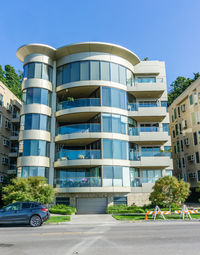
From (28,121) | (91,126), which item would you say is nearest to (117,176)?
(91,126)

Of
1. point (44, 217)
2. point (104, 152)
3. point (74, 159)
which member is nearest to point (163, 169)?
point (104, 152)

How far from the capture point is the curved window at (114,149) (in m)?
27.1

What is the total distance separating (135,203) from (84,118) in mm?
11510

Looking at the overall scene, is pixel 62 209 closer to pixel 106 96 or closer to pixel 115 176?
pixel 115 176

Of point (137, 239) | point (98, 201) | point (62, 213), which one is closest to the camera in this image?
point (137, 239)

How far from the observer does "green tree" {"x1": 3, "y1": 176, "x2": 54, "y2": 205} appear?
20844 millimetres

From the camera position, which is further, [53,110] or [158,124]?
[158,124]

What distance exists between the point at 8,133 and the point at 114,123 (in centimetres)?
1720

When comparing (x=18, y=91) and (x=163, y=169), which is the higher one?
(x=18, y=91)

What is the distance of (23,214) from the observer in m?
16.3

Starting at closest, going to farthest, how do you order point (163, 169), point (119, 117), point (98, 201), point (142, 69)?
point (98, 201), point (119, 117), point (163, 169), point (142, 69)

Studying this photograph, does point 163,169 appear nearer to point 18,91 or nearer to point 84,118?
point 84,118

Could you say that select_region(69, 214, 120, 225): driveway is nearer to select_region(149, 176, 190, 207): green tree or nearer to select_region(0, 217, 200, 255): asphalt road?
select_region(149, 176, 190, 207): green tree

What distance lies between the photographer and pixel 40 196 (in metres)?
21.8
